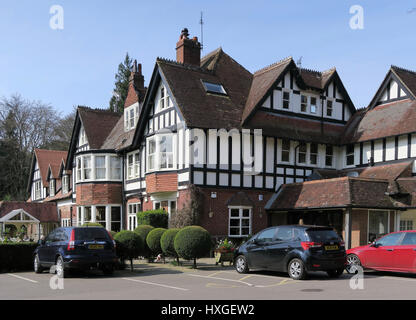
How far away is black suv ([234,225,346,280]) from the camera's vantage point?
45.5 ft

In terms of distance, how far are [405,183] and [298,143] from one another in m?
6.64

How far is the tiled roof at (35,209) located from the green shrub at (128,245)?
24.4 m

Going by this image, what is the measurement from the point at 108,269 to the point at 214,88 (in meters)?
14.0

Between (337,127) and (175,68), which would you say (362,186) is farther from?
(175,68)

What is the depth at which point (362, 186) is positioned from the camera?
A: 21672 mm

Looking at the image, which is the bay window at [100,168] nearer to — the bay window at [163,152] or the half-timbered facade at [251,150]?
the half-timbered facade at [251,150]

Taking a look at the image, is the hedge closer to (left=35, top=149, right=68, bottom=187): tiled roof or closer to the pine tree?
(left=35, top=149, right=68, bottom=187): tiled roof

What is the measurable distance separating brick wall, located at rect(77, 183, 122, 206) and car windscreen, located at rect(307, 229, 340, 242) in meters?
18.7

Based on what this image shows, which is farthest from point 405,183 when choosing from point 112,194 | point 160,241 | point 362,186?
point 112,194

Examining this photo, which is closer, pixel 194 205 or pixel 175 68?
pixel 194 205

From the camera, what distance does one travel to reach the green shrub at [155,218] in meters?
24.2

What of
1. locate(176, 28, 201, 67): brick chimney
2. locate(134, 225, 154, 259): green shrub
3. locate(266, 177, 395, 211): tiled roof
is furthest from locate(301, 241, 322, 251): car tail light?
locate(176, 28, 201, 67): brick chimney

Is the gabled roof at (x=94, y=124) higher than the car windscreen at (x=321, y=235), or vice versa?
the gabled roof at (x=94, y=124)

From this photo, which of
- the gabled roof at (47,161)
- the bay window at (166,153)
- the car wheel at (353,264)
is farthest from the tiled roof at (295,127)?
the gabled roof at (47,161)
